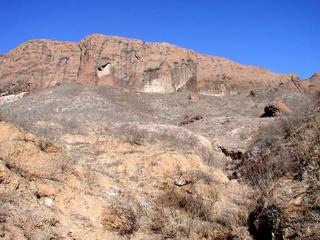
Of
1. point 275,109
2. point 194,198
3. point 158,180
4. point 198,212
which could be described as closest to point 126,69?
point 275,109

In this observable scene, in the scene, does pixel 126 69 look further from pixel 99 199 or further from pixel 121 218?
pixel 121 218

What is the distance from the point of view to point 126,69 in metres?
43.8

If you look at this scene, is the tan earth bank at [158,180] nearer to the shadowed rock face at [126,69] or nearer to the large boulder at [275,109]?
the large boulder at [275,109]

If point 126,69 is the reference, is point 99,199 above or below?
below

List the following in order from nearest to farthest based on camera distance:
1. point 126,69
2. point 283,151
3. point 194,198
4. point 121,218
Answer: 1. point 121,218
2. point 194,198
3. point 283,151
4. point 126,69

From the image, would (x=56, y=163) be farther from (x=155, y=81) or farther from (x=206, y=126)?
(x=155, y=81)

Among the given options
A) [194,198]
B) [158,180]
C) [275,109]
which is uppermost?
[275,109]

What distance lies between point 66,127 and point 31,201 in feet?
30.2

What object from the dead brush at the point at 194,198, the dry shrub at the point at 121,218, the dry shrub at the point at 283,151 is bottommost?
the dry shrub at the point at 121,218

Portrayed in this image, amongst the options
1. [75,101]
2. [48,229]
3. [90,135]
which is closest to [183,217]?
[48,229]

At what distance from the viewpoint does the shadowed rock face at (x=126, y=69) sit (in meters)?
42.7

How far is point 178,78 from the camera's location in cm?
4397

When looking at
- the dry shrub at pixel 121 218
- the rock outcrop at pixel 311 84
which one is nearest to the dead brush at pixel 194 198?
the dry shrub at pixel 121 218

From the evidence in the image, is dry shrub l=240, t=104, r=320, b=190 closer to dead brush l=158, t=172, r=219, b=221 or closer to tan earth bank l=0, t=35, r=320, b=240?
tan earth bank l=0, t=35, r=320, b=240
